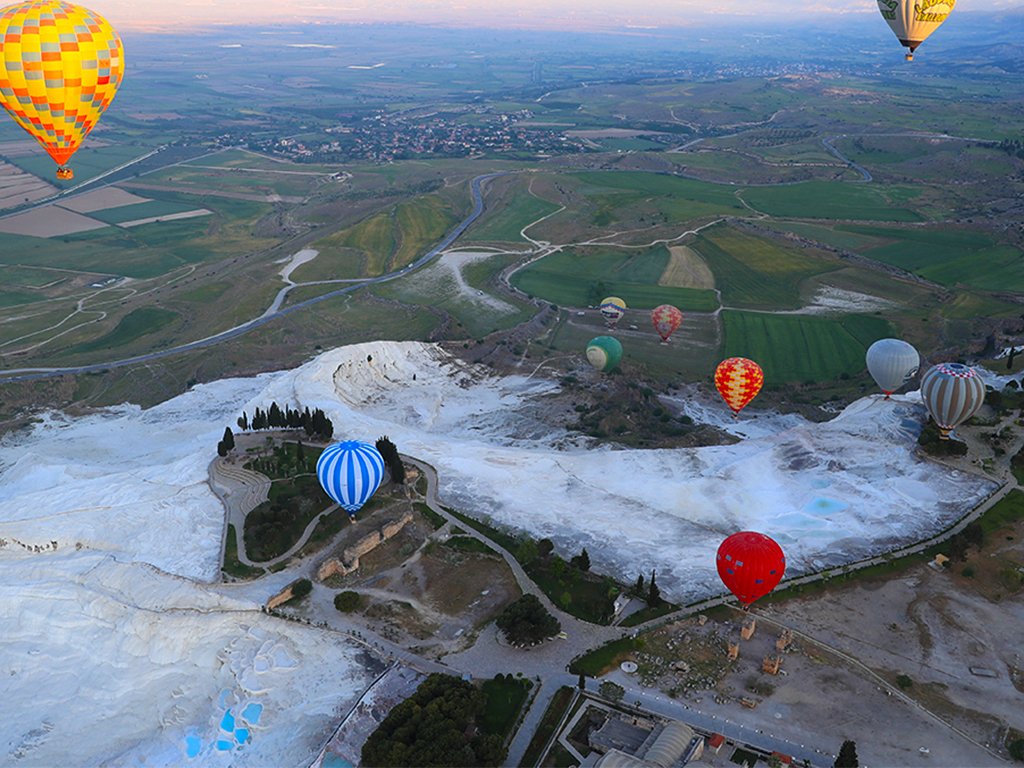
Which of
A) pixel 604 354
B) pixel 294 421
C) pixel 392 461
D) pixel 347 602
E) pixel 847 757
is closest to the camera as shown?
pixel 847 757

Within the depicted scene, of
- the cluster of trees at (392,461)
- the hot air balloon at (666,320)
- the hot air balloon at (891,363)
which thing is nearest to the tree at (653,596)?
the cluster of trees at (392,461)

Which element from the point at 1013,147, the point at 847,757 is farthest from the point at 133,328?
the point at 1013,147

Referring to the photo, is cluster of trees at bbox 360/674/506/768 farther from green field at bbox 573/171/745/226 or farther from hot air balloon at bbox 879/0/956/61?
green field at bbox 573/171/745/226

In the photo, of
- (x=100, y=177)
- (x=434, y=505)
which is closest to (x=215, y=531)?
(x=434, y=505)

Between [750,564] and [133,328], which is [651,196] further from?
[750,564]

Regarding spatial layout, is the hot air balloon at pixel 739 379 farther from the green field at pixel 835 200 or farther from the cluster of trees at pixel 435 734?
the green field at pixel 835 200

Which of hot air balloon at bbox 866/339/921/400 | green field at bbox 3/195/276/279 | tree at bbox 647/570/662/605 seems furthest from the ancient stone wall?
green field at bbox 3/195/276/279
